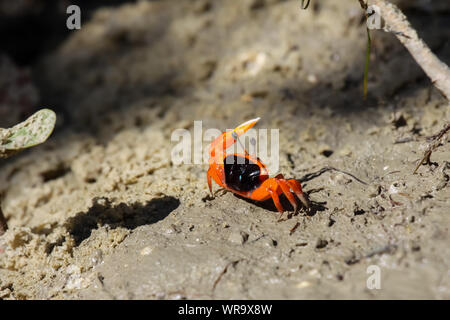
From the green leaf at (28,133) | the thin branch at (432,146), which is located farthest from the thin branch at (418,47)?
the green leaf at (28,133)

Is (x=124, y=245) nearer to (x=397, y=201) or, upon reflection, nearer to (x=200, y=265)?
(x=200, y=265)

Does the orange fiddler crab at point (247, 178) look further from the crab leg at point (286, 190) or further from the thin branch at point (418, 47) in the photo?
the thin branch at point (418, 47)

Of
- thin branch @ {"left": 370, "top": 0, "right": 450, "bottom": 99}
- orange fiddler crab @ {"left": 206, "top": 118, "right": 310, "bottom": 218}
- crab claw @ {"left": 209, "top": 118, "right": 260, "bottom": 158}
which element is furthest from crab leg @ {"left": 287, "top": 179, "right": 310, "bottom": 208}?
thin branch @ {"left": 370, "top": 0, "right": 450, "bottom": 99}

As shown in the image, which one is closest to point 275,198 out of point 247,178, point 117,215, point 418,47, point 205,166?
point 247,178

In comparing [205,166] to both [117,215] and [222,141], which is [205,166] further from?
[117,215]
